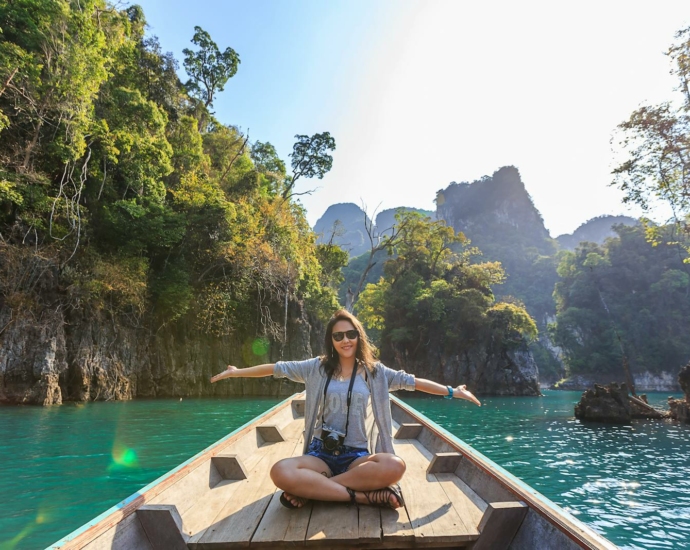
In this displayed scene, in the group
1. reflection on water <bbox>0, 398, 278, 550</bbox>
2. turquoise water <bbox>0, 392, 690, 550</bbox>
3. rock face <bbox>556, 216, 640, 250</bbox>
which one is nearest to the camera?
reflection on water <bbox>0, 398, 278, 550</bbox>

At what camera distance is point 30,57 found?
10445mm

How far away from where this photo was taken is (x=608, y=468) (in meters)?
6.70

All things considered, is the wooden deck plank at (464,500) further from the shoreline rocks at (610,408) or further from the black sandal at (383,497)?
the shoreline rocks at (610,408)

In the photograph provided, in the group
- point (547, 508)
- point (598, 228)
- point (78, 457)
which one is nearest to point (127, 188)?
point (78, 457)

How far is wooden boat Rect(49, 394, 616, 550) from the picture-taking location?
1798 mm

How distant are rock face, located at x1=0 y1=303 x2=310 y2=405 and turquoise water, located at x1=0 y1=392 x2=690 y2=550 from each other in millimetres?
1388

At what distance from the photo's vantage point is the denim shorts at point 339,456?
246cm

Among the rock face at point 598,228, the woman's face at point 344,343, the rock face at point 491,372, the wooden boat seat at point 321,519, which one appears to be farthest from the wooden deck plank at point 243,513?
the rock face at point 598,228

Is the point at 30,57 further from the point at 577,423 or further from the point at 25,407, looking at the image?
the point at 577,423

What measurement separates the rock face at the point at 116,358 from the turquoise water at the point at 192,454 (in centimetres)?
139

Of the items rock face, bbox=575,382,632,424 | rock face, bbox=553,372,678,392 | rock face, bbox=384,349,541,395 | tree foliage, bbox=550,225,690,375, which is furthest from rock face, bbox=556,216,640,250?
rock face, bbox=575,382,632,424

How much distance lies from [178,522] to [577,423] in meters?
13.3

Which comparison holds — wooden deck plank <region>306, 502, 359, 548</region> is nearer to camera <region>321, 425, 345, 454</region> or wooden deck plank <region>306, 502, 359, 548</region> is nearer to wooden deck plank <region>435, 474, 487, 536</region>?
camera <region>321, 425, 345, 454</region>

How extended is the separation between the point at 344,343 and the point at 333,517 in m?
0.99
